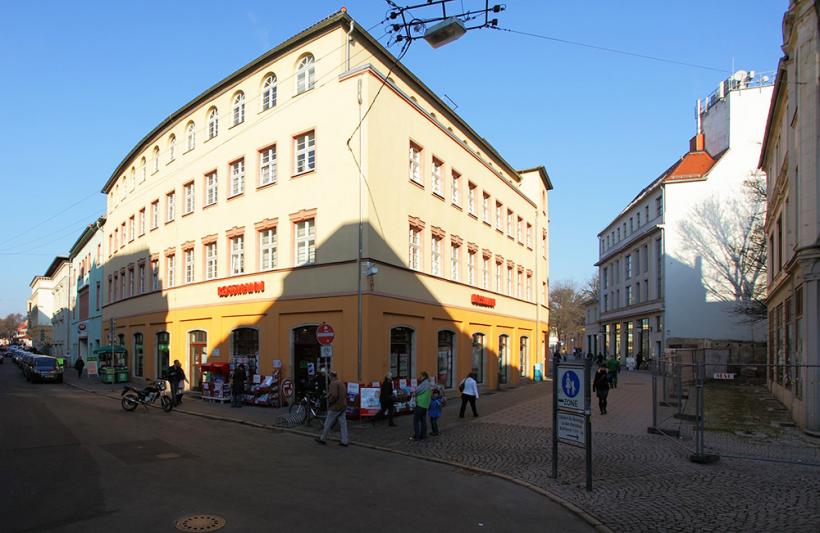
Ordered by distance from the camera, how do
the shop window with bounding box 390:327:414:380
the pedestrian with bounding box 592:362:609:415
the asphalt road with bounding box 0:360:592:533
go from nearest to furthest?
the asphalt road with bounding box 0:360:592:533 < the pedestrian with bounding box 592:362:609:415 < the shop window with bounding box 390:327:414:380

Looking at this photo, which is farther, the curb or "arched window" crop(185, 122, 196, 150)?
"arched window" crop(185, 122, 196, 150)

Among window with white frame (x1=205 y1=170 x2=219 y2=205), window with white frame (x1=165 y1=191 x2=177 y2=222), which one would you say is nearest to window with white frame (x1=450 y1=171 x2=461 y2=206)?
window with white frame (x1=205 y1=170 x2=219 y2=205)

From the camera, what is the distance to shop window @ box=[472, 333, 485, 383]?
90.1ft

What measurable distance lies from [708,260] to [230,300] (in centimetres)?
4455

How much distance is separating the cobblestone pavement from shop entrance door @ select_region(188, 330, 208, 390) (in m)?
8.47

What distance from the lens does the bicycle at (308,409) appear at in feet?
56.0

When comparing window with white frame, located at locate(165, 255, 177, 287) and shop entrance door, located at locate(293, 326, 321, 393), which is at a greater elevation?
window with white frame, located at locate(165, 255, 177, 287)

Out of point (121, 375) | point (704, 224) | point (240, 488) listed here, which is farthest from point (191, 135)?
point (704, 224)

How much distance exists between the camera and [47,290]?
112688 mm

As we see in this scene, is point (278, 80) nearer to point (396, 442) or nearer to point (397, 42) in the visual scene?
point (397, 42)

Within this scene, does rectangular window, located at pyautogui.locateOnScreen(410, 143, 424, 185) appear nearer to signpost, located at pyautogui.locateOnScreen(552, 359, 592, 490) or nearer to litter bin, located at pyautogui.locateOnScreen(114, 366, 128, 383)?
signpost, located at pyautogui.locateOnScreen(552, 359, 592, 490)

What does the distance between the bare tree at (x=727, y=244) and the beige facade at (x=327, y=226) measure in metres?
27.0

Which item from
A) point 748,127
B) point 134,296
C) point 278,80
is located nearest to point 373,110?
point 278,80

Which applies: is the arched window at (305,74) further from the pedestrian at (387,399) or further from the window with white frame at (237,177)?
the pedestrian at (387,399)
